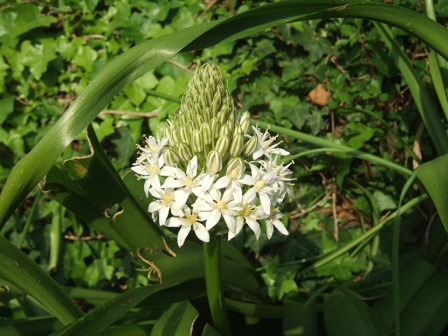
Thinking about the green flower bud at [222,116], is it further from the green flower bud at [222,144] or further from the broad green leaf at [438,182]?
the broad green leaf at [438,182]

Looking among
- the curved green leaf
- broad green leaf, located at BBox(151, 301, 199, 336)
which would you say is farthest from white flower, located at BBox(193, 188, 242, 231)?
broad green leaf, located at BBox(151, 301, 199, 336)

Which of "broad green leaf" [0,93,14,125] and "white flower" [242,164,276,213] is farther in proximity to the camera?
"broad green leaf" [0,93,14,125]

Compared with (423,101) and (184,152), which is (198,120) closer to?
(184,152)

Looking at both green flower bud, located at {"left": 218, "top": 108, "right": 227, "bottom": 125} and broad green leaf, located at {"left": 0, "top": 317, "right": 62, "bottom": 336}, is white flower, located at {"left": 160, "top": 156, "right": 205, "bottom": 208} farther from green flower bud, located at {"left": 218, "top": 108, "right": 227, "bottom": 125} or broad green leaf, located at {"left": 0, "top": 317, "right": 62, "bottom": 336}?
broad green leaf, located at {"left": 0, "top": 317, "right": 62, "bottom": 336}

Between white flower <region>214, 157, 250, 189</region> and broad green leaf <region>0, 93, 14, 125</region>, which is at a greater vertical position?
broad green leaf <region>0, 93, 14, 125</region>

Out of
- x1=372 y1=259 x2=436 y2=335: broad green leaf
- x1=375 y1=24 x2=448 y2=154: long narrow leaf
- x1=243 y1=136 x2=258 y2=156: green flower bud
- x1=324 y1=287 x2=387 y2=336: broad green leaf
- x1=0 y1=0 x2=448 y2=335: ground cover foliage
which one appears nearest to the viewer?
x1=243 y1=136 x2=258 y2=156: green flower bud

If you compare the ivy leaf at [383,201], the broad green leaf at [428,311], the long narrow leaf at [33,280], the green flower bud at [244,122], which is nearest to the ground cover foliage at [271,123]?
the ivy leaf at [383,201]

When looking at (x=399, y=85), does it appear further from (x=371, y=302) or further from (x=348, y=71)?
(x=371, y=302)

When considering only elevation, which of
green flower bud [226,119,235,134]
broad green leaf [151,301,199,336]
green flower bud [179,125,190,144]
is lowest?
broad green leaf [151,301,199,336]
